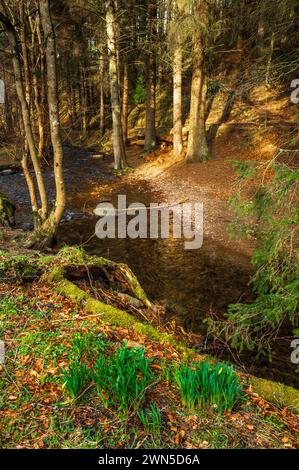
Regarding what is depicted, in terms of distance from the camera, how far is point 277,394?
3.11 m

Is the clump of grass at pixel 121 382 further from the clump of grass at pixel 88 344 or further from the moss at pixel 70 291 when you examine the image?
the moss at pixel 70 291

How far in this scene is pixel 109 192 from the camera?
14.2 m

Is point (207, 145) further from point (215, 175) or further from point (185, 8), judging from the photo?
point (185, 8)

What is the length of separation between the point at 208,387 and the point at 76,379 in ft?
3.55

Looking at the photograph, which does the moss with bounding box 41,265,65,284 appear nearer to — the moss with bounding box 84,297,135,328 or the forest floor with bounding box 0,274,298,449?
the moss with bounding box 84,297,135,328

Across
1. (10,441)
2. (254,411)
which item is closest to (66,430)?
(10,441)

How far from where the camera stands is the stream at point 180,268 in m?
5.10

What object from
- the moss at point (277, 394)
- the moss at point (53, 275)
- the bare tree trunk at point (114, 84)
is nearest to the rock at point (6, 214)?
the moss at point (53, 275)

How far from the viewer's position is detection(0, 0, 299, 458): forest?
8.66 feet

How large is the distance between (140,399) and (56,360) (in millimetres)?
1055

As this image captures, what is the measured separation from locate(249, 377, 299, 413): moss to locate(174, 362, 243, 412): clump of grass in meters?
0.56

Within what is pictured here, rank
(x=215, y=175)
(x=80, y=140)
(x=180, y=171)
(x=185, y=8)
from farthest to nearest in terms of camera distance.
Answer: (x=80, y=140) → (x=180, y=171) → (x=215, y=175) → (x=185, y=8)

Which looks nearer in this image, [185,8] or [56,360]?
[56,360]

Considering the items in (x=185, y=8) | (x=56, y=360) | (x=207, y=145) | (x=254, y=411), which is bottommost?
(x=254, y=411)
